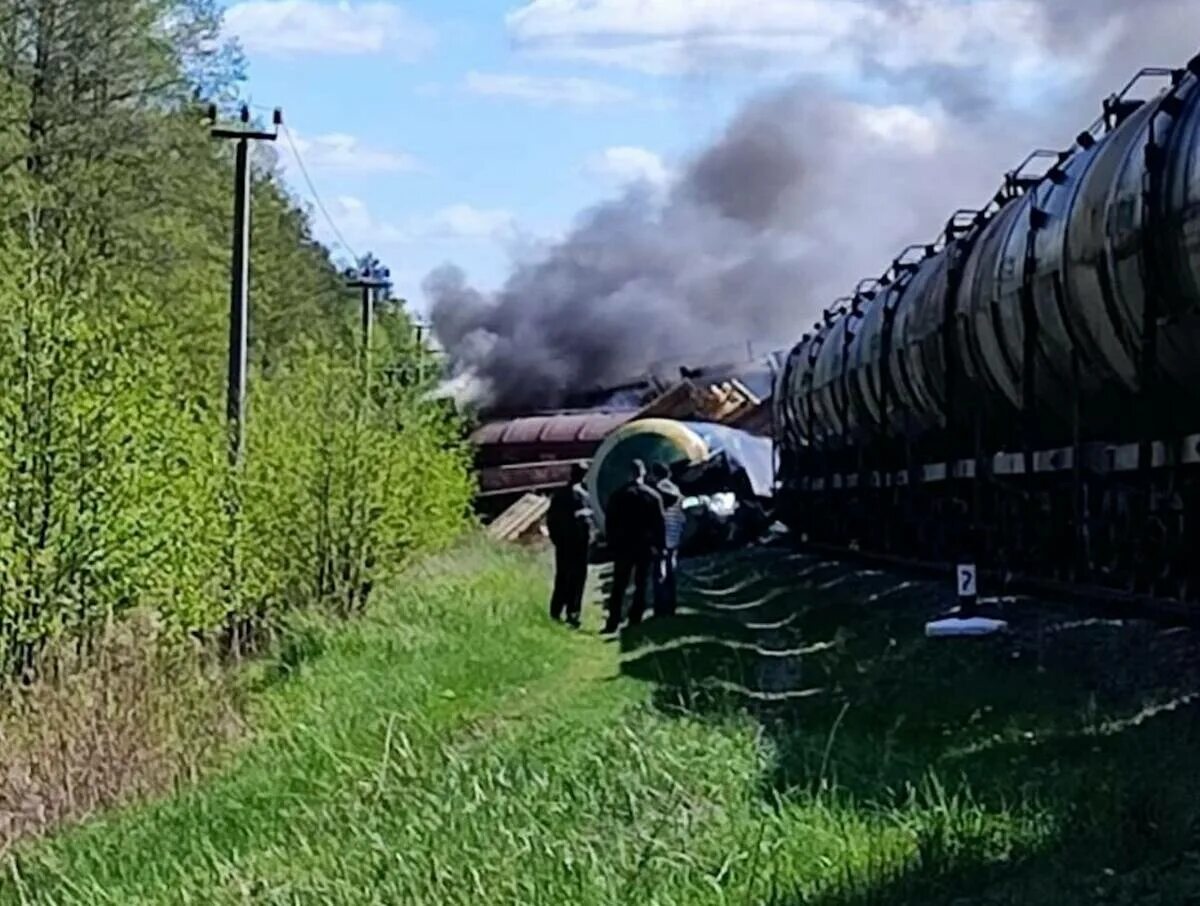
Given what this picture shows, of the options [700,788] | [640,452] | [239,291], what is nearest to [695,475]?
[640,452]

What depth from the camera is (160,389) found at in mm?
17375

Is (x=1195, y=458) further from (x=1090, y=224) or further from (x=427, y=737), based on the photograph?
(x=427, y=737)

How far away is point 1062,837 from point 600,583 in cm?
2568

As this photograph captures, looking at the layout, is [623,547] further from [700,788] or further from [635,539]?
[700,788]

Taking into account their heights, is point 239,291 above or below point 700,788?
above

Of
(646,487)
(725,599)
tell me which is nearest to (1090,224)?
(646,487)

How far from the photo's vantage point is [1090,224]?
17.0 metres

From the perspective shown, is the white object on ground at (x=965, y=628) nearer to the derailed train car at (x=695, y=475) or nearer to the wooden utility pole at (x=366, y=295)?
the wooden utility pole at (x=366, y=295)

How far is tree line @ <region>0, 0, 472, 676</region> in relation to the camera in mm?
15773

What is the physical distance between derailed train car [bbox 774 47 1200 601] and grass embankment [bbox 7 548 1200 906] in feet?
4.10

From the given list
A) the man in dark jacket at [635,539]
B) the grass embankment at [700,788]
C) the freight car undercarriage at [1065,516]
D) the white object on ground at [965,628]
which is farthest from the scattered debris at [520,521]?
the grass embankment at [700,788]

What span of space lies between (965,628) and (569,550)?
7.40 metres

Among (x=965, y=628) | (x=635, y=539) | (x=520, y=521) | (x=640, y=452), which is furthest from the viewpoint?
(x=520, y=521)

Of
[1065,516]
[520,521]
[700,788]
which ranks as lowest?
[520,521]
